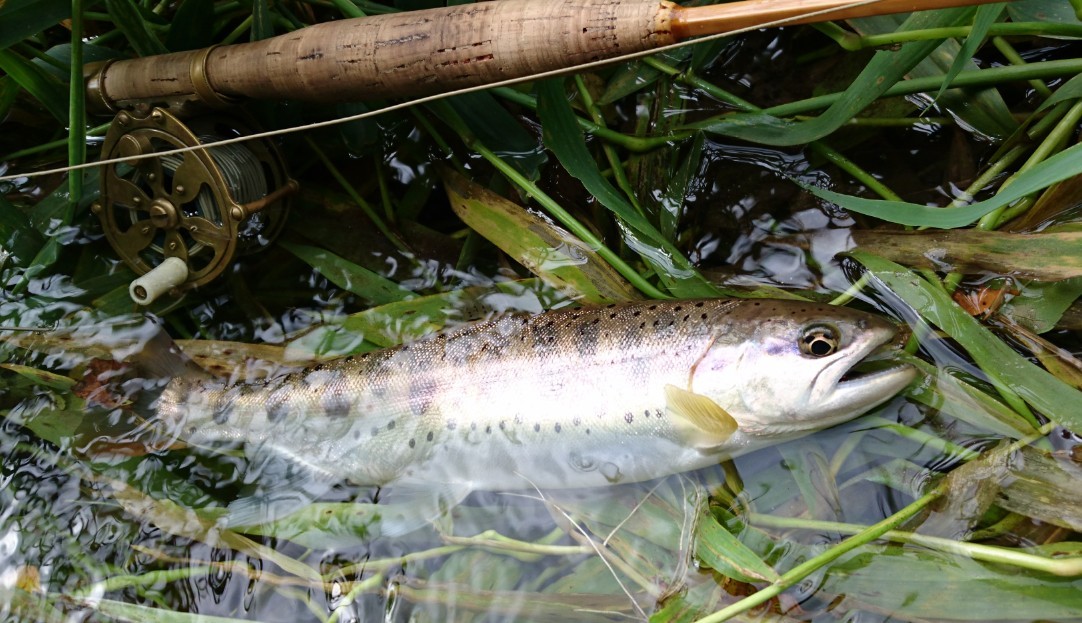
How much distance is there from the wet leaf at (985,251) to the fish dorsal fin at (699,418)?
0.66 meters

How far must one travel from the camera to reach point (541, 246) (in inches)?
85.1

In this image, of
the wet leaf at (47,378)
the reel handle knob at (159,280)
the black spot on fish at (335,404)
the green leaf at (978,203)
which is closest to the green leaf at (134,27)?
the reel handle knob at (159,280)

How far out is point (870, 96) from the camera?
1.81 metres

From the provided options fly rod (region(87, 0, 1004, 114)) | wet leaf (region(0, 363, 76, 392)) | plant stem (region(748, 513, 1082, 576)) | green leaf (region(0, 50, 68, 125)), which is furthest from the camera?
wet leaf (region(0, 363, 76, 392))

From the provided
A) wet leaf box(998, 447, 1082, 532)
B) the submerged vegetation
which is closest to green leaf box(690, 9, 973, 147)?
the submerged vegetation

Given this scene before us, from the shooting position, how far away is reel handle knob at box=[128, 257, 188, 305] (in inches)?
83.5

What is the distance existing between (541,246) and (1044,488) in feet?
4.38

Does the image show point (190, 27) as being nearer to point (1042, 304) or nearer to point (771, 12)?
point (771, 12)

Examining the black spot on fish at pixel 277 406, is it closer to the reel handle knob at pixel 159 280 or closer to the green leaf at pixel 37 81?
the reel handle knob at pixel 159 280

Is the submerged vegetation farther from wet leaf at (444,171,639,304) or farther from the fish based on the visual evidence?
the fish

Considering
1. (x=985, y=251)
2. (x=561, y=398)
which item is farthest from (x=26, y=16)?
(x=985, y=251)

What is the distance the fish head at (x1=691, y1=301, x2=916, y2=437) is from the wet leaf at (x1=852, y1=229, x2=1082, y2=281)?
13.5 inches

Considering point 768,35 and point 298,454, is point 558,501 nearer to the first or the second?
point 298,454

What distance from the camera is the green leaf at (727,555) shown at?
64.0 inches
